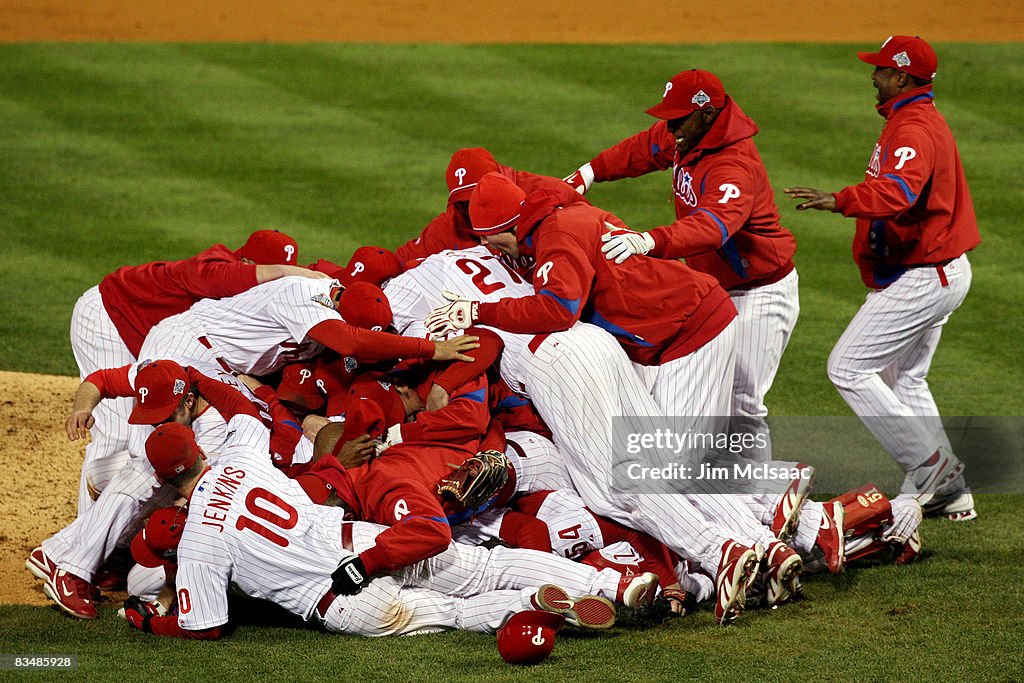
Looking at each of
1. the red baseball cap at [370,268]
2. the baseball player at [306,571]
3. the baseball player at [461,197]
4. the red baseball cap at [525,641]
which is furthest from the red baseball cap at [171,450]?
the baseball player at [461,197]

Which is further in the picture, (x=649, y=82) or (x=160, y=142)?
(x=649, y=82)

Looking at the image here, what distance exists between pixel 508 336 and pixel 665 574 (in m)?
1.18

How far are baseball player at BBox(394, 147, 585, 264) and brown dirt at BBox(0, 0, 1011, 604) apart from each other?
838cm

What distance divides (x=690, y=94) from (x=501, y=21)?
9.24 metres

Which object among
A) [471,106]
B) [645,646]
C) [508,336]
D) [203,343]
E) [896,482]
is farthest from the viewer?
[471,106]

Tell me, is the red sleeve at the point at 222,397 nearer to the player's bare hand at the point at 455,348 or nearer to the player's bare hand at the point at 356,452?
the player's bare hand at the point at 356,452

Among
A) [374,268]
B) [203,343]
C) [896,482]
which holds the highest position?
Result: [374,268]

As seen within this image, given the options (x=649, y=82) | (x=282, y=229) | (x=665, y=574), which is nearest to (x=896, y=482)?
(x=665, y=574)

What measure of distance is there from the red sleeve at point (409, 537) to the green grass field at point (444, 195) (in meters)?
0.29

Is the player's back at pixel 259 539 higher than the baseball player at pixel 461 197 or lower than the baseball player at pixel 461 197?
lower

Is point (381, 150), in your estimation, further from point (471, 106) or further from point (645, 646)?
point (645, 646)

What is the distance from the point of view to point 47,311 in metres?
8.69

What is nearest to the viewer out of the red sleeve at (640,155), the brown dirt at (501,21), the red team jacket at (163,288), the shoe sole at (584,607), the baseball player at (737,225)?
the shoe sole at (584,607)

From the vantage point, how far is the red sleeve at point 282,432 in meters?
5.51
